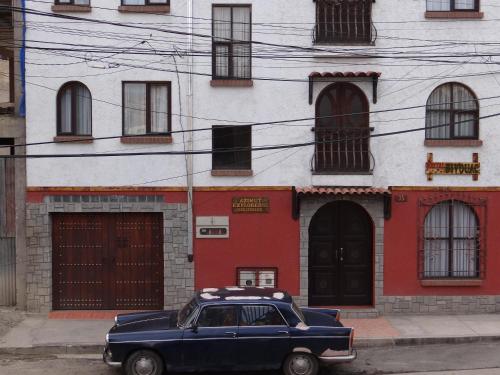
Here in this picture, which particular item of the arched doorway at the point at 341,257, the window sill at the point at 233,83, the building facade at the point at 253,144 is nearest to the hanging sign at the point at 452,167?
the building facade at the point at 253,144

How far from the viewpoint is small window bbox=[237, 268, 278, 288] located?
14.5 metres

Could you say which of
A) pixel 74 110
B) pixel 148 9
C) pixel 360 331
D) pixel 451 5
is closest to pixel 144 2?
pixel 148 9

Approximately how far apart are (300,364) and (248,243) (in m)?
4.77

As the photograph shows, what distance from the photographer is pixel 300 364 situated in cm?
1012

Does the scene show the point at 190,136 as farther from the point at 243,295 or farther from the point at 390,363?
the point at 390,363

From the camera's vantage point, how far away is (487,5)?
14422 mm

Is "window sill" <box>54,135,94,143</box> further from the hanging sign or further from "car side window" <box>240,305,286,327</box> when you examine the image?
the hanging sign

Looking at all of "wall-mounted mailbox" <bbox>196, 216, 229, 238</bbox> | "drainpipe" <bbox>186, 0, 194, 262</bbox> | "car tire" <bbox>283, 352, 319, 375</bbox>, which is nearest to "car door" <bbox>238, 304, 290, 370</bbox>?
"car tire" <bbox>283, 352, 319, 375</bbox>

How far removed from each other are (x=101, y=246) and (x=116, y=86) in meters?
3.78

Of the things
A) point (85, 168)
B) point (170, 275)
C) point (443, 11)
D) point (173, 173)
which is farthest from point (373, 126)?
point (85, 168)

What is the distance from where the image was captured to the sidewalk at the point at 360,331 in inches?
478

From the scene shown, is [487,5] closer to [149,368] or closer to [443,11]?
[443,11]

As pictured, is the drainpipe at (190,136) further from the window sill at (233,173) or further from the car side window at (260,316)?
the car side window at (260,316)

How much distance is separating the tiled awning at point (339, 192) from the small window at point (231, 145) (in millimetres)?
1351
